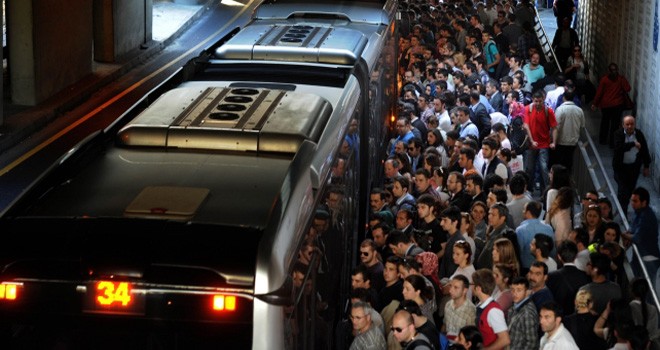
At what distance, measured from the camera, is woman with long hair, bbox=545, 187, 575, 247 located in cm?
1533

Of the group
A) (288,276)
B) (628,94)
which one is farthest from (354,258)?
(628,94)

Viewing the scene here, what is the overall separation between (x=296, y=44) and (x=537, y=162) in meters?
6.98

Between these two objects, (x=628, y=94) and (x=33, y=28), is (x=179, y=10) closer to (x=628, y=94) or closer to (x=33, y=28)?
(x=33, y=28)

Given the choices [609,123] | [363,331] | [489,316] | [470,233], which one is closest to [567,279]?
[489,316]

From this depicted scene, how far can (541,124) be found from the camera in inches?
812

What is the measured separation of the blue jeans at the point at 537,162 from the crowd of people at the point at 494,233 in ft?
0.11

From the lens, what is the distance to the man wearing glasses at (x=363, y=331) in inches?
441

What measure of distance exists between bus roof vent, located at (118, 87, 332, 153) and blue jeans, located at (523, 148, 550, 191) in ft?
31.5

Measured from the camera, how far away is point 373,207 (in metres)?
15.5

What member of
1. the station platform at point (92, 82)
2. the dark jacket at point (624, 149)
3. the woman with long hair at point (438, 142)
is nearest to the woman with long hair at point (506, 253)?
the woman with long hair at point (438, 142)

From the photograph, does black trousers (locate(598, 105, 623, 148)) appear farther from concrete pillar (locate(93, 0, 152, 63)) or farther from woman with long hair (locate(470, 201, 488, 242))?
concrete pillar (locate(93, 0, 152, 63))

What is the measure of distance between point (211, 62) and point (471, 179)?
357 cm

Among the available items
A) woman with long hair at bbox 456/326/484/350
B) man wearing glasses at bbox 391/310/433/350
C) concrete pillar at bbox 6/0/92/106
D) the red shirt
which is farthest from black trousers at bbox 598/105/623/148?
man wearing glasses at bbox 391/310/433/350

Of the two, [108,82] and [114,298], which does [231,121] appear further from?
A: [108,82]
